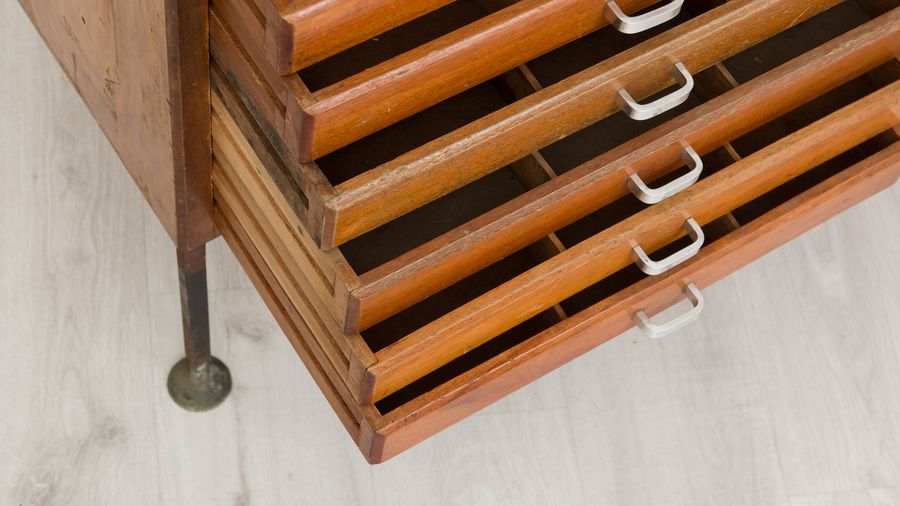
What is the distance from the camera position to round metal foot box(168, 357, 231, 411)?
1.53 meters

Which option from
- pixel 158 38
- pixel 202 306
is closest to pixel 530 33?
pixel 158 38

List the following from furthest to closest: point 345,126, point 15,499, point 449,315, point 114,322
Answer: point 114,322
point 15,499
point 449,315
point 345,126

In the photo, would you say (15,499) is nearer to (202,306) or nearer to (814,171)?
(202,306)


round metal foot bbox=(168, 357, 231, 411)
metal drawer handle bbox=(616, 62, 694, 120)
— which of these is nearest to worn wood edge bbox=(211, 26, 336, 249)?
metal drawer handle bbox=(616, 62, 694, 120)

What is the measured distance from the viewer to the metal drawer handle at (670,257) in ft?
3.64

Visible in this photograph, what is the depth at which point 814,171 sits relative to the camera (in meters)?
1.29

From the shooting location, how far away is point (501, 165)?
1.03m

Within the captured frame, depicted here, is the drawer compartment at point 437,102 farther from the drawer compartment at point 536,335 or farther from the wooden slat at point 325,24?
the drawer compartment at point 536,335

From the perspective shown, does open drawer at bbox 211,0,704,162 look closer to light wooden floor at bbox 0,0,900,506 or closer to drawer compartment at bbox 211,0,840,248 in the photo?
drawer compartment at bbox 211,0,840,248

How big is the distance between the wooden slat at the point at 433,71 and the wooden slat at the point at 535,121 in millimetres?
31

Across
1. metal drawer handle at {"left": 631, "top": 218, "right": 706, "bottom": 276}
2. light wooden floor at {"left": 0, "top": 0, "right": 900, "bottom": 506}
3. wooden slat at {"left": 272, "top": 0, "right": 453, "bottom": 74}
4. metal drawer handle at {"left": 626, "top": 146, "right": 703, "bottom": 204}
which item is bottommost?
light wooden floor at {"left": 0, "top": 0, "right": 900, "bottom": 506}

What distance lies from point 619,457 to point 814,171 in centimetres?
45

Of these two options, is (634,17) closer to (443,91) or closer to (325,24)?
(443,91)

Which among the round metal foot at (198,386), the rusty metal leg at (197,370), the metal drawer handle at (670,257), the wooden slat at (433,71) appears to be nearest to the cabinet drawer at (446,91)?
the wooden slat at (433,71)
